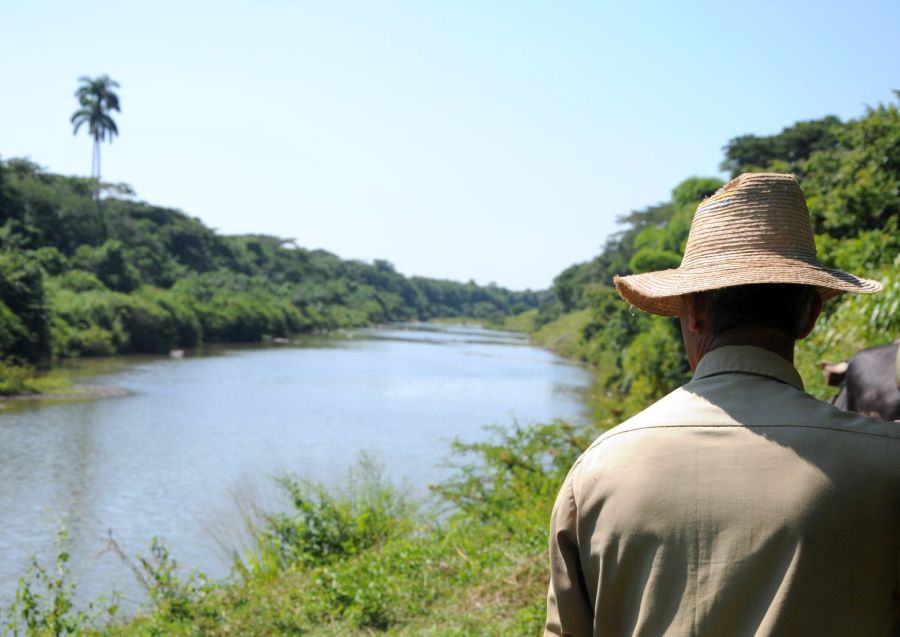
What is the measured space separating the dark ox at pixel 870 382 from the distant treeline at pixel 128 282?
Answer: 24341mm

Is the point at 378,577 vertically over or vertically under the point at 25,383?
over

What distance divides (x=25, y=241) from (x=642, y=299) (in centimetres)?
4563

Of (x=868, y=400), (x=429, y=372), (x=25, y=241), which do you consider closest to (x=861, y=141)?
(x=868, y=400)

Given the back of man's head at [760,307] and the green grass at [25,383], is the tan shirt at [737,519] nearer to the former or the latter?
the back of man's head at [760,307]

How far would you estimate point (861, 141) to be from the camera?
13820mm

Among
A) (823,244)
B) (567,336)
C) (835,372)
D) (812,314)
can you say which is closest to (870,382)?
(835,372)

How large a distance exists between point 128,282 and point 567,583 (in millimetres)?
50516

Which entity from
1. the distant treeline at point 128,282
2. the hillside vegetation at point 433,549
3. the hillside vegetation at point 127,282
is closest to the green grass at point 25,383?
the hillside vegetation at point 127,282

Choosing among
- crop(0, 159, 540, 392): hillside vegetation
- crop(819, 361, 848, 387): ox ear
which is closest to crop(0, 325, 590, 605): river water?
crop(0, 159, 540, 392): hillside vegetation

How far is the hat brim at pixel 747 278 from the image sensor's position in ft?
4.68

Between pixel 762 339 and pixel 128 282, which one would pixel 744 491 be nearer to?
pixel 762 339

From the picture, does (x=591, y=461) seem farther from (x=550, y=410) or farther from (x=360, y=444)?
(x=550, y=410)

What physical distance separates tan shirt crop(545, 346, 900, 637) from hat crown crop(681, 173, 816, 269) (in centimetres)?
20

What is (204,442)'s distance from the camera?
17.5m
